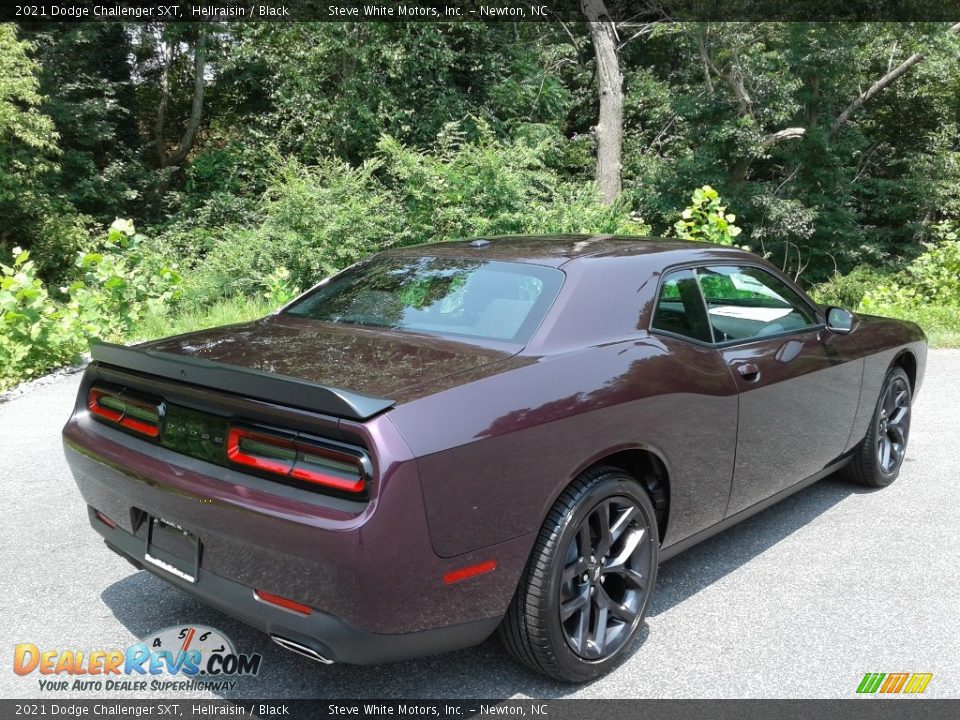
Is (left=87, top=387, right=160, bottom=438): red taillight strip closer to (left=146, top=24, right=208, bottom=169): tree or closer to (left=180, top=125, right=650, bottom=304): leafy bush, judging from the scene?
(left=180, top=125, right=650, bottom=304): leafy bush

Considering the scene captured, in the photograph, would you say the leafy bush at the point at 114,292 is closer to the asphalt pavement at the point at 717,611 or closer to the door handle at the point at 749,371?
the asphalt pavement at the point at 717,611

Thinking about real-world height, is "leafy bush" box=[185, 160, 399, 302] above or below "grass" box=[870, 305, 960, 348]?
above

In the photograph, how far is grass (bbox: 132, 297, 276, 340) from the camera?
8.97 m

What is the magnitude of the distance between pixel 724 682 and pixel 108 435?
2308 mm

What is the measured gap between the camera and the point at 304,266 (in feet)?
39.9

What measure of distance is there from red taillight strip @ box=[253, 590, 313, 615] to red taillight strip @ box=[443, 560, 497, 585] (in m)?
0.39

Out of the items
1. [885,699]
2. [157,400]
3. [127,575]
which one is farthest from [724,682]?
[127,575]

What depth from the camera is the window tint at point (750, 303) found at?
3.72 meters

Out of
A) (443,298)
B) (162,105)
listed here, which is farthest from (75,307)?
(162,105)

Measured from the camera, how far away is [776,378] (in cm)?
361

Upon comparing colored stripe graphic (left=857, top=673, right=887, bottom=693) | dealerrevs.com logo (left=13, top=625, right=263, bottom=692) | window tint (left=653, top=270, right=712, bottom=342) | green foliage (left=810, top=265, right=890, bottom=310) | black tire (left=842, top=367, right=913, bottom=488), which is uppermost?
window tint (left=653, top=270, right=712, bottom=342)

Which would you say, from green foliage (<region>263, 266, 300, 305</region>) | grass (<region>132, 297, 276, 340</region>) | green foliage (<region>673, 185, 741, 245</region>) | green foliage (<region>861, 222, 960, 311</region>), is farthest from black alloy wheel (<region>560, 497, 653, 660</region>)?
green foliage (<region>861, 222, 960, 311</region>)

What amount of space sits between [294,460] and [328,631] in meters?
0.48

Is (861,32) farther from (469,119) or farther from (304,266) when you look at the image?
(304,266)
